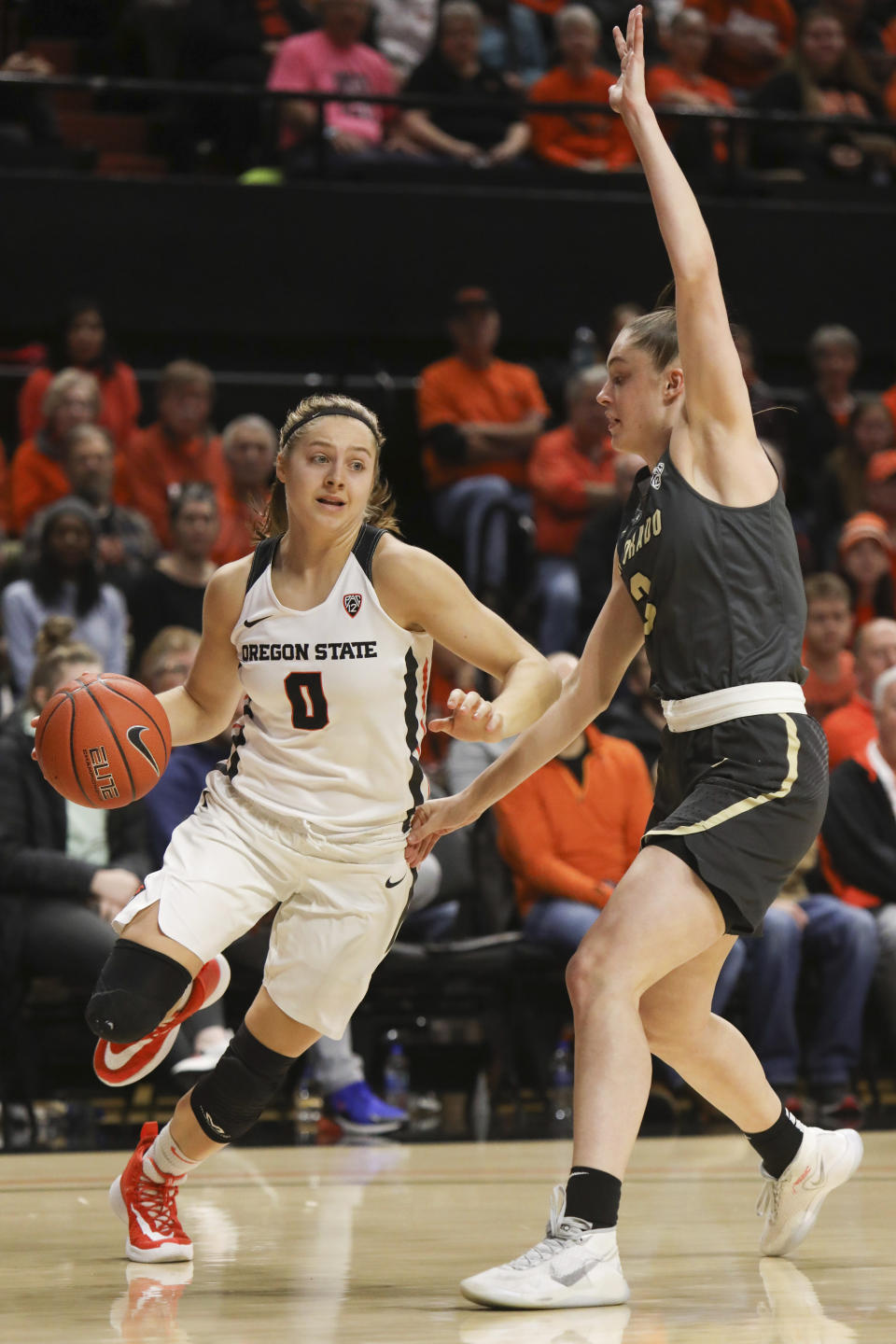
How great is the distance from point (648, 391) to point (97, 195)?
7.41 metres

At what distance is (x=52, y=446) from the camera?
8953mm

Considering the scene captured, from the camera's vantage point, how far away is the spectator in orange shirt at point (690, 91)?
37.8 ft

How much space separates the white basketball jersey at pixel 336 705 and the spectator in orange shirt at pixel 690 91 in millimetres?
8059

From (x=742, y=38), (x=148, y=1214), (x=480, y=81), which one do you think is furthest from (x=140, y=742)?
(x=742, y=38)

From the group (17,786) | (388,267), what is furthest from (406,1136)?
(388,267)

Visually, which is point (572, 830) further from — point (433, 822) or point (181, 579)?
point (433, 822)

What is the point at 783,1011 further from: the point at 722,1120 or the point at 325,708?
the point at 325,708

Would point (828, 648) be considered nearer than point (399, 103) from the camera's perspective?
Yes

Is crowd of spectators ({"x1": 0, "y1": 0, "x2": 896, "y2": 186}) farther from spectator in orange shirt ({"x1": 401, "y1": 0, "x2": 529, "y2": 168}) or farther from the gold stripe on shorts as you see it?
the gold stripe on shorts

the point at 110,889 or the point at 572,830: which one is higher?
the point at 572,830

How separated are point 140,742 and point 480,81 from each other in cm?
814

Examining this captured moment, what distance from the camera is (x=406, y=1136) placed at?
252 inches

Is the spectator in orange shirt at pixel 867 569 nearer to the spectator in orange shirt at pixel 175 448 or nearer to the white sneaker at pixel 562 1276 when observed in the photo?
the spectator in orange shirt at pixel 175 448

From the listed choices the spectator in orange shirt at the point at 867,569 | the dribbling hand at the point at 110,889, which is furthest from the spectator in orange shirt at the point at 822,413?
the dribbling hand at the point at 110,889
